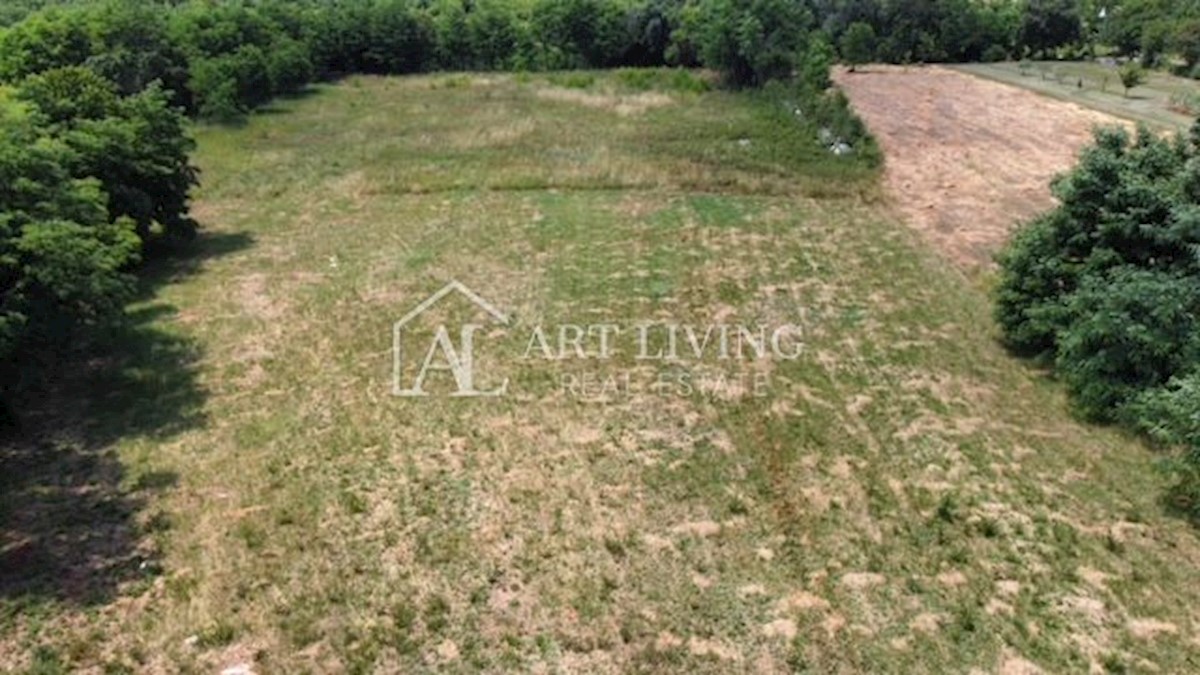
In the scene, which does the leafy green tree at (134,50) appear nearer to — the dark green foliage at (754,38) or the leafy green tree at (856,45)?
the dark green foliage at (754,38)

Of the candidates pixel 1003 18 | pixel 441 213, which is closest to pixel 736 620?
pixel 441 213

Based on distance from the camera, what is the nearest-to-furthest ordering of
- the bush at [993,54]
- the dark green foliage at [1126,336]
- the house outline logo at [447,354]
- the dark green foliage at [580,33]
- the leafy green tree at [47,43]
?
A: the dark green foliage at [1126,336] < the house outline logo at [447,354] < the leafy green tree at [47,43] < the dark green foliage at [580,33] < the bush at [993,54]

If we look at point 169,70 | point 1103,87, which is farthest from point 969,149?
point 169,70

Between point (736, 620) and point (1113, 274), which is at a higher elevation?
point (1113, 274)

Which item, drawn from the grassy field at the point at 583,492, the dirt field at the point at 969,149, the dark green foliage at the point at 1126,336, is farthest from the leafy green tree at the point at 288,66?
the dark green foliage at the point at 1126,336

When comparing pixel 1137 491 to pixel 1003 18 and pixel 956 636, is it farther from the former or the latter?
pixel 1003 18
